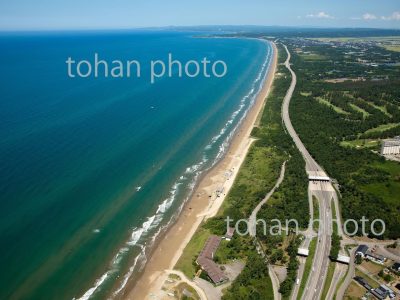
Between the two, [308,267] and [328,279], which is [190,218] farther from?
[328,279]

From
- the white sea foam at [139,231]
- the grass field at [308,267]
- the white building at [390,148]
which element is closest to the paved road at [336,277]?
the grass field at [308,267]

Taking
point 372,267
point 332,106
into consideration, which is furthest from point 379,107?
point 372,267

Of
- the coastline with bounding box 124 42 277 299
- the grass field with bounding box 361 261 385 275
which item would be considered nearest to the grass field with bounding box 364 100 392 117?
the coastline with bounding box 124 42 277 299

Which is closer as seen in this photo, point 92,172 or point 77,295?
point 77,295

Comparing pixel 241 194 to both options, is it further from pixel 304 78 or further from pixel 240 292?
pixel 304 78

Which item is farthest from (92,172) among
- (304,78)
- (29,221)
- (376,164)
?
(304,78)
